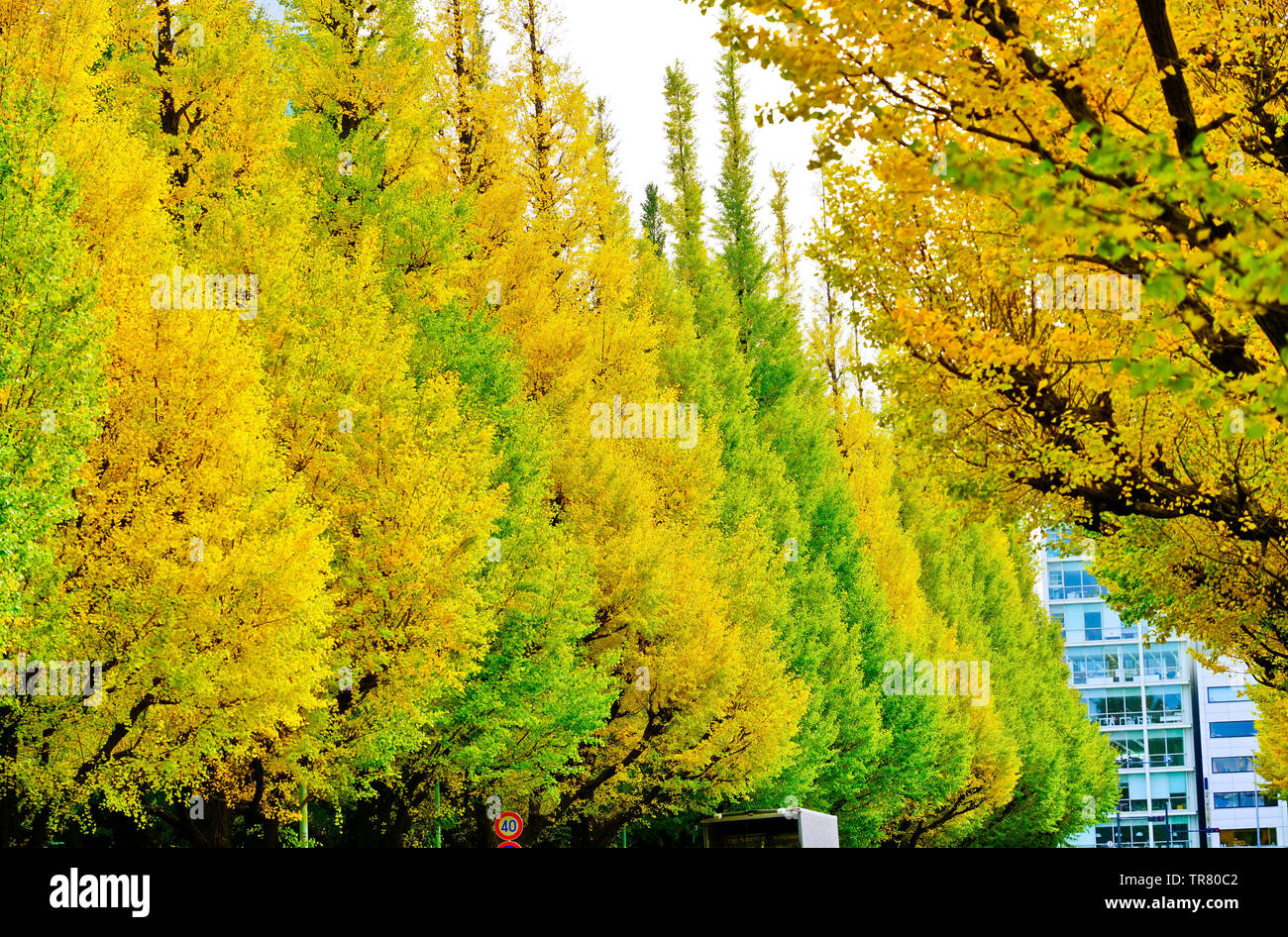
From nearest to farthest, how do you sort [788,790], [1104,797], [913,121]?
[913,121]
[788,790]
[1104,797]

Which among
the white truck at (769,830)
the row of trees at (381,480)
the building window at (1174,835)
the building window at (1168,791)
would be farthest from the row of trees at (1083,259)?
the building window at (1168,791)

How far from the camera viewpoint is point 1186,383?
216 inches

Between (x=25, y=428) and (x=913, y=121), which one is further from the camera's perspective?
(x=25, y=428)

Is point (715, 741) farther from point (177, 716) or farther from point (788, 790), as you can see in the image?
point (177, 716)

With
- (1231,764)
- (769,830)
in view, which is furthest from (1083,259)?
(1231,764)

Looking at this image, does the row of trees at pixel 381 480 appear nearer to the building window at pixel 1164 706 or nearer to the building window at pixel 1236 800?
the building window at pixel 1236 800

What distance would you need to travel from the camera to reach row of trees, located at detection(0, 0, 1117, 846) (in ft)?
47.5

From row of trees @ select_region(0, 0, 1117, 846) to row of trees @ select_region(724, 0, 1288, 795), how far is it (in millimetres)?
2456

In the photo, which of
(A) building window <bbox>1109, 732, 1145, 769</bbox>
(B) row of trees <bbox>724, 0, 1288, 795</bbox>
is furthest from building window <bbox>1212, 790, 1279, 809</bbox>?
(B) row of trees <bbox>724, 0, 1288, 795</bbox>

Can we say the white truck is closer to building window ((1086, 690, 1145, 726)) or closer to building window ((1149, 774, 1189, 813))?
building window ((1149, 774, 1189, 813))

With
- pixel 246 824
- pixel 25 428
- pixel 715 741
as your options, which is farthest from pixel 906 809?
pixel 25 428

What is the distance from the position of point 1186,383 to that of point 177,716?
11821 mm

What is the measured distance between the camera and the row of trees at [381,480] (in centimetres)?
1449

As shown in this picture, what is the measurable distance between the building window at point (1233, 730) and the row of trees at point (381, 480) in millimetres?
51367
